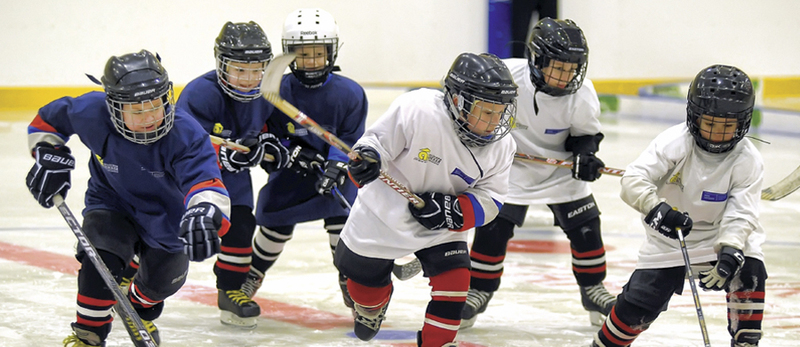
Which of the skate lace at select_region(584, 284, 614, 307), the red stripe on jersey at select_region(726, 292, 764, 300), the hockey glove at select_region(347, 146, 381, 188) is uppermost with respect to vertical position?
the hockey glove at select_region(347, 146, 381, 188)

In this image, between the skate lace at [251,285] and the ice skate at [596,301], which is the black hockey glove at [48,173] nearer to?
the skate lace at [251,285]

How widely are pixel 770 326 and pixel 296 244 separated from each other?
2299 mm

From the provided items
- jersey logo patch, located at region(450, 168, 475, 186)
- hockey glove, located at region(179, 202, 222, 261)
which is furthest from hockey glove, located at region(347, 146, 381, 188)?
hockey glove, located at region(179, 202, 222, 261)

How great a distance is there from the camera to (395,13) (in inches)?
364

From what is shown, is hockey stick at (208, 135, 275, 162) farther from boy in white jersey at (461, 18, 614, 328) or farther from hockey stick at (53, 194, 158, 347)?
boy in white jersey at (461, 18, 614, 328)

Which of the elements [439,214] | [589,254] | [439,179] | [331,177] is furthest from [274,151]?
[589,254]

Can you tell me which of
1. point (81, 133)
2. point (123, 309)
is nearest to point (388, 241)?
point (123, 309)

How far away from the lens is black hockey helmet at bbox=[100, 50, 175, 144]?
8.02 ft

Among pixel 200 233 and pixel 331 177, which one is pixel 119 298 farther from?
pixel 331 177

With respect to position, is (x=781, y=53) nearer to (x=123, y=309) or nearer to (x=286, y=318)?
(x=286, y=318)

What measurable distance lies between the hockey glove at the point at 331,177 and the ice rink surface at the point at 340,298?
0.50m

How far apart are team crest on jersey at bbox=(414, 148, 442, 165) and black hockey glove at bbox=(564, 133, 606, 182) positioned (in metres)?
0.86

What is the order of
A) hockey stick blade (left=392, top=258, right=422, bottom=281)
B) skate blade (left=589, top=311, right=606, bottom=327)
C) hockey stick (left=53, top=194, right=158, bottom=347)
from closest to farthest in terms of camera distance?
hockey stick (left=53, top=194, right=158, bottom=347) < hockey stick blade (left=392, top=258, right=422, bottom=281) < skate blade (left=589, top=311, right=606, bottom=327)

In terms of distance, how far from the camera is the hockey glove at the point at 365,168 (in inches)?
97.3
